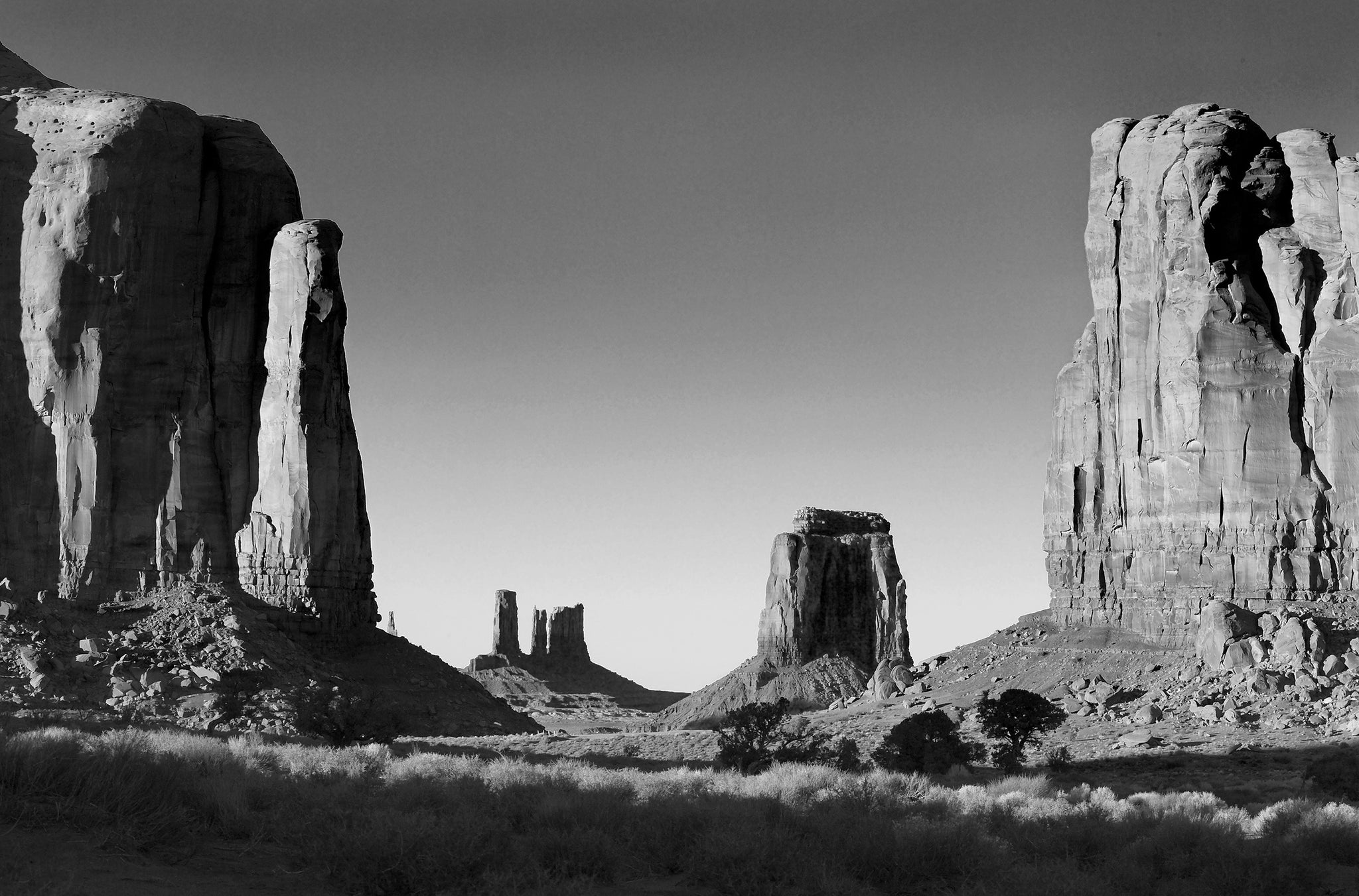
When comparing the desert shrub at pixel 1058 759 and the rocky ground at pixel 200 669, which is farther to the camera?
the rocky ground at pixel 200 669

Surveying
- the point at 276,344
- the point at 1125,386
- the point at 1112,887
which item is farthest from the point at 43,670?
the point at 1125,386

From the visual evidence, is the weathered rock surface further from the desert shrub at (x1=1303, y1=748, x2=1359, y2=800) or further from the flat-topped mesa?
the desert shrub at (x1=1303, y1=748, x2=1359, y2=800)

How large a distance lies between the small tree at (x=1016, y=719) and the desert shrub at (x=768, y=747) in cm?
418

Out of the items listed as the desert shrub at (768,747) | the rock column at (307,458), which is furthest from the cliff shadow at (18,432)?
the desert shrub at (768,747)

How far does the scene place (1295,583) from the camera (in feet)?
169

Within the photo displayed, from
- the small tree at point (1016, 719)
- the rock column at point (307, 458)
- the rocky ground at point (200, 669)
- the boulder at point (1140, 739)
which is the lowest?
the boulder at point (1140, 739)

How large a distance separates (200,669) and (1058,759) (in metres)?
24.1

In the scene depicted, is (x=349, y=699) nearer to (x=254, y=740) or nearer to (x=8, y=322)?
(x=254, y=740)

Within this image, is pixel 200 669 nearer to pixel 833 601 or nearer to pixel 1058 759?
pixel 1058 759

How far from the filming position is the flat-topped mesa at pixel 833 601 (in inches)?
3268

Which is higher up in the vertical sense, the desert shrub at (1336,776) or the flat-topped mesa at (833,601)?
the flat-topped mesa at (833,601)

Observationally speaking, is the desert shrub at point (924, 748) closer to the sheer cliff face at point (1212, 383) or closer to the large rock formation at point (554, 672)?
the sheer cliff face at point (1212, 383)

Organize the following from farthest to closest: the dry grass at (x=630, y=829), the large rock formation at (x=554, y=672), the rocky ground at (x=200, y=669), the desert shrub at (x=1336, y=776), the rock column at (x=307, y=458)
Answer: the large rock formation at (x=554, y=672) → the rock column at (x=307, y=458) → the rocky ground at (x=200, y=669) → the desert shrub at (x=1336, y=776) → the dry grass at (x=630, y=829)

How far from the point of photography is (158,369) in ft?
177
